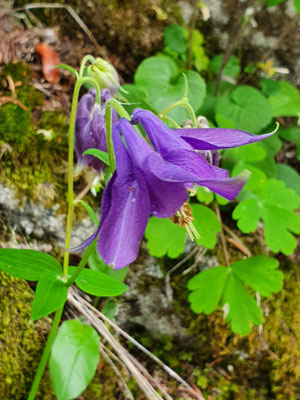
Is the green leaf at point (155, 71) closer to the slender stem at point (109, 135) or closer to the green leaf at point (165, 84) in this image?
the green leaf at point (165, 84)

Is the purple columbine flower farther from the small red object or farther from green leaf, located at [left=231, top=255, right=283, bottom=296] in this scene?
green leaf, located at [left=231, top=255, right=283, bottom=296]

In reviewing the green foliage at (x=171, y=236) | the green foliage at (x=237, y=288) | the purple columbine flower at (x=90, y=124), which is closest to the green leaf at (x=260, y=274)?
the green foliage at (x=237, y=288)

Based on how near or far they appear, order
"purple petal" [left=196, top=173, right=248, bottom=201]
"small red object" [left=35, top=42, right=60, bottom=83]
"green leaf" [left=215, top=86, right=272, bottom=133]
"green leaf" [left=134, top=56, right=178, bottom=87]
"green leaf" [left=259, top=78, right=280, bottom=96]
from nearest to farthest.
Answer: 1. "purple petal" [left=196, top=173, right=248, bottom=201]
2. "small red object" [left=35, top=42, right=60, bottom=83]
3. "green leaf" [left=134, top=56, right=178, bottom=87]
4. "green leaf" [left=215, top=86, right=272, bottom=133]
5. "green leaf" [left=259, top=78, right=280, bottom=96]

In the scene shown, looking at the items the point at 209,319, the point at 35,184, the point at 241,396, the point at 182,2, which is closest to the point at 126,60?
the point at 182,2

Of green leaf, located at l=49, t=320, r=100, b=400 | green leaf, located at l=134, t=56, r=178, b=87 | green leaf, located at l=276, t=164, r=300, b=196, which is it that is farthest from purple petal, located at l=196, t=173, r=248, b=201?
green leaf, located at l=276, t=164, r=300, b=196

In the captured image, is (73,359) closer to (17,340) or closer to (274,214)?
(17,340)

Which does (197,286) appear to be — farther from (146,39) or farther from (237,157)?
(146,39)
